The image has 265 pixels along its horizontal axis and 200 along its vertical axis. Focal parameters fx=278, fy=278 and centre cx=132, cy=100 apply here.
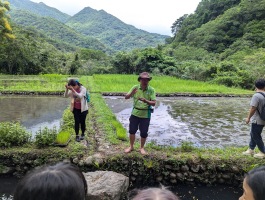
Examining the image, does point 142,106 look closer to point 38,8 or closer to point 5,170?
point 5,170

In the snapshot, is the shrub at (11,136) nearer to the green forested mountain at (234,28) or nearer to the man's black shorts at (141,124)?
the man's black shorts at (141,124)

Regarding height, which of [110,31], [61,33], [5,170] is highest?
[110,31]

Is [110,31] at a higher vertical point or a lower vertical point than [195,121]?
higher

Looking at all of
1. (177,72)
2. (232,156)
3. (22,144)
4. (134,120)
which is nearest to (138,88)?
(134,120)

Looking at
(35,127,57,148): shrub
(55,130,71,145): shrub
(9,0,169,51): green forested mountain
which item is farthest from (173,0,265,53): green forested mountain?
(9,0,169,51): green forested mountain

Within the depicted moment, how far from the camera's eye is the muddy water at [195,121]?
8.05 metres

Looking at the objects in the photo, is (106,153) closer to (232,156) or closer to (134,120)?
(134,120)

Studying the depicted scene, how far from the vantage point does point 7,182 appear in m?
5.08

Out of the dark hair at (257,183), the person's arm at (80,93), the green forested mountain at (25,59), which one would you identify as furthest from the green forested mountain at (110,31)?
the dark hair at (257,183)

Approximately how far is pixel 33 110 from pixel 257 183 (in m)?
11.6

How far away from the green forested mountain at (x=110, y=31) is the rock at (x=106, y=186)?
98914 millimetres

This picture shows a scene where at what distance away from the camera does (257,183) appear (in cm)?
176

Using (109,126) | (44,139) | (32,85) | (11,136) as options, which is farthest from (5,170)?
(32,85)

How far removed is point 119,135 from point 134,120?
1.57m
